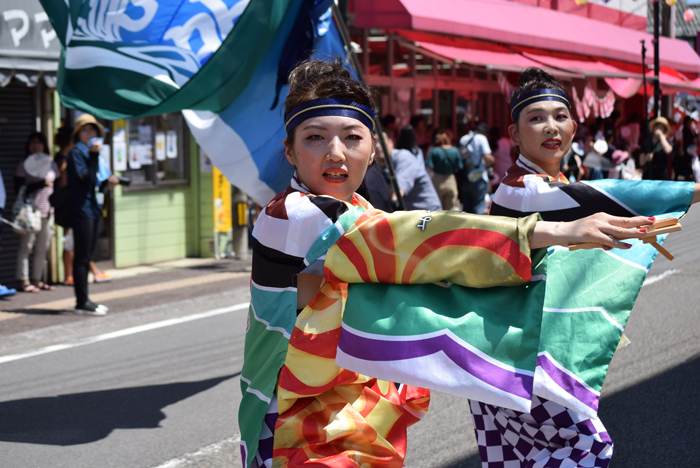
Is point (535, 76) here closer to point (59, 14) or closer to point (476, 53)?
point (59, 14)

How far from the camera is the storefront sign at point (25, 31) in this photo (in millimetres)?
8930

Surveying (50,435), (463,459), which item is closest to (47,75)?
(50,435)

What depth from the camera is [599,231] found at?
1.84m

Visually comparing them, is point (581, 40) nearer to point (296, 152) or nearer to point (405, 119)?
point (405, 119)

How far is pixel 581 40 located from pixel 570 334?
19282 mm

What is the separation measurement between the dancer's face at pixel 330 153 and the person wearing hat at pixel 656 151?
13.7 meters

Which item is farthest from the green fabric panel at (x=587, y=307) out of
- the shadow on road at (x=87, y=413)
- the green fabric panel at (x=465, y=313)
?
the shadow on road at (x=87, y=413)

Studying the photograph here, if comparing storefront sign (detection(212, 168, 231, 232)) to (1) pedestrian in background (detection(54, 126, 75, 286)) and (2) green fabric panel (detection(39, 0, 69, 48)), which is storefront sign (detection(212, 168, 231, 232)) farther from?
(2) green fabric panel (detection(39, 0, 69, 48))

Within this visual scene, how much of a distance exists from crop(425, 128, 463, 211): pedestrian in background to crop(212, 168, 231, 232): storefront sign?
2942mm

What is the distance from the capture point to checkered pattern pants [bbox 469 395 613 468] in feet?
8.01

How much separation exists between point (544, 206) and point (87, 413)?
3.40 meters

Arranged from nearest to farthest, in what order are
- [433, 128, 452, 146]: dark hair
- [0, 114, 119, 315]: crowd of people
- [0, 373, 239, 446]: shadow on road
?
[0, 373, 239, 446]: shadow on road < [0, 114, 119, 315]: crowd of people < [433, 128, 452, 146]: dark hair

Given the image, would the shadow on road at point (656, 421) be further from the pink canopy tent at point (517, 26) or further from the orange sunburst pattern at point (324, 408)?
the pink canopy tent at point (517, 26)

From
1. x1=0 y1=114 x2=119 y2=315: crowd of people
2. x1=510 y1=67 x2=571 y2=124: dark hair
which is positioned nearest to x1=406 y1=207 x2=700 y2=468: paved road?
x1=510 y1=67 x2=571 y2=124: dark hair
